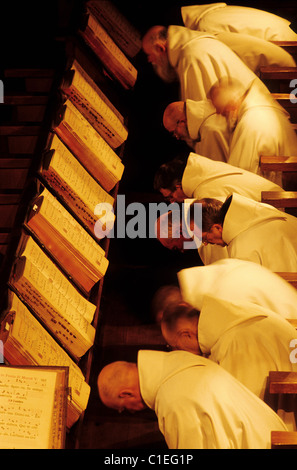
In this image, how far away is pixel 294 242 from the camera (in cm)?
497

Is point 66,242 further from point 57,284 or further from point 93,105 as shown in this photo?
point 93,105

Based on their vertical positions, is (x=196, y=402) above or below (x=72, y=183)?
below

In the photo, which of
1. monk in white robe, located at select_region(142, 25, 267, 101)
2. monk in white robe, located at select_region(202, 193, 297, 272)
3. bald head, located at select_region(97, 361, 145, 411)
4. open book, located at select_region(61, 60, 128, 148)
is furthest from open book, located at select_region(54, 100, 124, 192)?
bald head, located at select_region(97, 361, 145, 411)

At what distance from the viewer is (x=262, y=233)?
16.3 feet

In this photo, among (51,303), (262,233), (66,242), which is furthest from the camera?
(262,233)

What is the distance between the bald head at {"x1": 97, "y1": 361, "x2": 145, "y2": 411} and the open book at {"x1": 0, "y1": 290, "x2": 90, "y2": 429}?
0.45 feet

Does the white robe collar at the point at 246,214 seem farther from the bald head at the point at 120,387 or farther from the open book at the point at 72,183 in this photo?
the bald head at the point at 120,387

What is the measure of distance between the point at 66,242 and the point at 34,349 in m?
0.84

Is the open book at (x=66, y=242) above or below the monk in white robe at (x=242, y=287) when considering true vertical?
above

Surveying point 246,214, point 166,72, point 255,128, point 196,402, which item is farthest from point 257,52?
point 196,402

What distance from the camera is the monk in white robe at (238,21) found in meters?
6.94

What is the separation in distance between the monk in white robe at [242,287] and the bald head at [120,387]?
0.64 metres

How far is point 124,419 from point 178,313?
649mm

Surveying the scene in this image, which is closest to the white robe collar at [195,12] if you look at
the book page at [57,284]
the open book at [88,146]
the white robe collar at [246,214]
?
the open book at [88,146]
